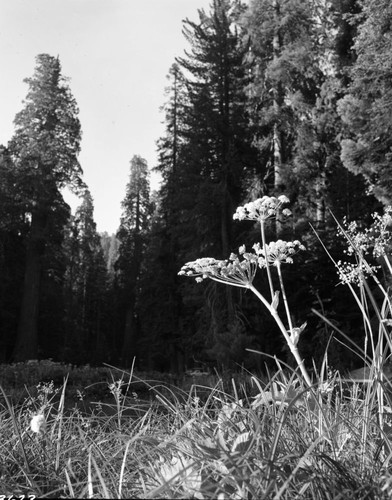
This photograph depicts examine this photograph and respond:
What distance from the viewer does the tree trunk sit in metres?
21.4

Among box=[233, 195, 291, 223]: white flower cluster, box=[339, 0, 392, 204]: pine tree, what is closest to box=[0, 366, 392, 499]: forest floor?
box=[233, 195, 291, 223]: white flower cluster

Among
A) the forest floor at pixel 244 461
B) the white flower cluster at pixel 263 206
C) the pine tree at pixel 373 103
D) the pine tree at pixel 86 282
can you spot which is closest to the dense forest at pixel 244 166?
the pine tree at pixel 373 103

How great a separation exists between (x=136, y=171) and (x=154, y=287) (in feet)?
57.8

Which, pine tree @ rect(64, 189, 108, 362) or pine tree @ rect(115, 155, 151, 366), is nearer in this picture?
pine tree @ rect(115, 155, 151, 366)

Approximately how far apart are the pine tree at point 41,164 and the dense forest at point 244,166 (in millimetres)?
64

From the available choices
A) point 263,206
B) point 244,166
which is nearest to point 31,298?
point 244,166

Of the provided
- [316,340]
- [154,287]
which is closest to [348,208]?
[316,340]

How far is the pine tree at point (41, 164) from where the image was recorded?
72.0 ft

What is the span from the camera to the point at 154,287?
26750 millimetres

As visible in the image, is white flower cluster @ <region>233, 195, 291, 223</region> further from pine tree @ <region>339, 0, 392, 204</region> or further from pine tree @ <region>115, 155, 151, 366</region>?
pine tree @ <region>115, 155, 151, 366</region>

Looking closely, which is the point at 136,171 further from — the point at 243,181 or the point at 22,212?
the point at 243,181

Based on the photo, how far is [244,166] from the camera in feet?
60.0

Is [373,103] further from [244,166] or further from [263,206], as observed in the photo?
[263,206]

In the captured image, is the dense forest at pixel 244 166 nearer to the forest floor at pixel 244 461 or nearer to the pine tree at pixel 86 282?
the forest floor at pixel 244 461
